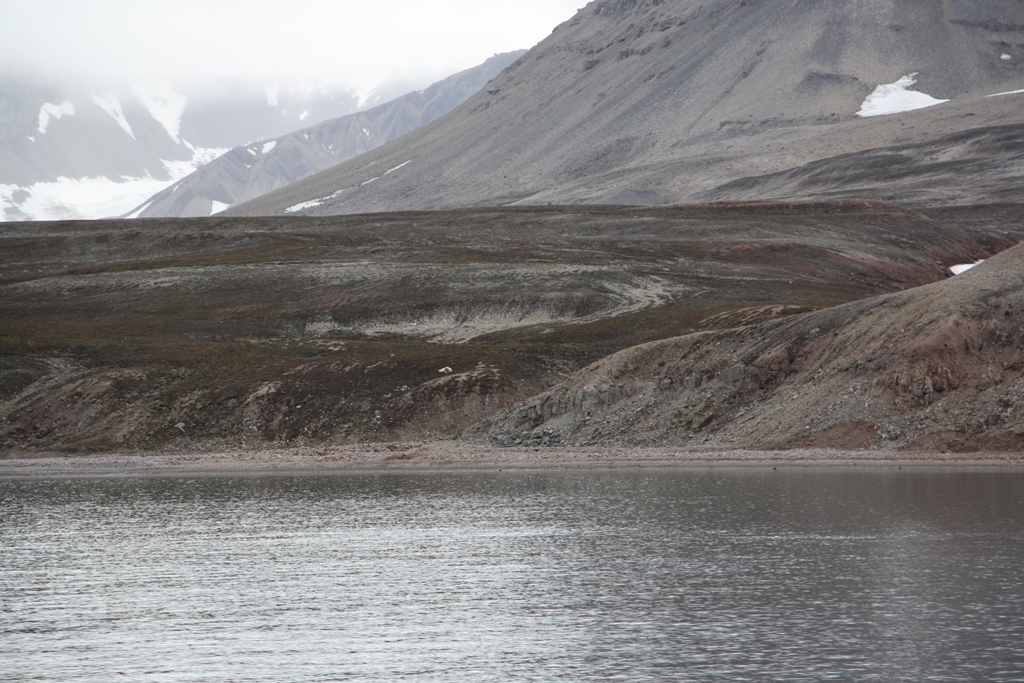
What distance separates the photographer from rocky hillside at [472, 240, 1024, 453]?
125ft

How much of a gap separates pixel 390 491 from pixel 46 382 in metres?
32.7

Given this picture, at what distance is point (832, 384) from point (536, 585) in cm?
2488

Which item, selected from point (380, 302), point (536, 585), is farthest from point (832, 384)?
point (380, 302)

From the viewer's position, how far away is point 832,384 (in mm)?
41219

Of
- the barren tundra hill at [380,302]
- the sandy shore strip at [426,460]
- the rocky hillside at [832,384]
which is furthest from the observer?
the barren tundra hill at [380,302]

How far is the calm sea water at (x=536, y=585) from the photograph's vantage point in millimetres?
15211

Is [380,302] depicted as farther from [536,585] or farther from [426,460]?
[536,585]

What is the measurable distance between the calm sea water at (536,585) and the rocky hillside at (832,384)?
575 centimetres

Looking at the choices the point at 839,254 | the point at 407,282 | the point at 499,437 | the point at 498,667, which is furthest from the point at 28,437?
the point at 839,254

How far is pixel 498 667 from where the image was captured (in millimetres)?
15000

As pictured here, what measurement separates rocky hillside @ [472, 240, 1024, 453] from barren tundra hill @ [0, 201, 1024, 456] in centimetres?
106

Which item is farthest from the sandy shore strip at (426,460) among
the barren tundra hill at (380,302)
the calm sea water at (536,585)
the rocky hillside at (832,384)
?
the calm sea water at (536,585)

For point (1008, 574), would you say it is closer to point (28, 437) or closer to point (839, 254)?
point (28, 437)

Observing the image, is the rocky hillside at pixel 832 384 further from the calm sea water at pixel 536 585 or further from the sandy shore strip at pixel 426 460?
the calm sea water at pixel 536 585
